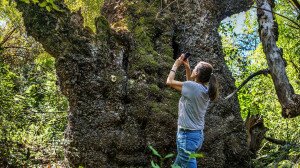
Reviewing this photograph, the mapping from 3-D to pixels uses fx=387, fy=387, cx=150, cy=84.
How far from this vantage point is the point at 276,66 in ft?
17.0

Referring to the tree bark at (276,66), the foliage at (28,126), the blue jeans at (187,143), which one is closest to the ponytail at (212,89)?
the blue jeans at (187,143)

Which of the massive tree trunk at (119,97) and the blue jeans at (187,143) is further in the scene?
the massive tree trunk at (119,97)

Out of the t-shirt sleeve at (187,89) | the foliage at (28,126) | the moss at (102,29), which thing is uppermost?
the moss at (102,29)

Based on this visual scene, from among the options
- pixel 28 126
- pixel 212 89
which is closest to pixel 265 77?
pixel 28 126

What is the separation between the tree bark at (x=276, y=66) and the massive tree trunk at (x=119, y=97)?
1.83 metres

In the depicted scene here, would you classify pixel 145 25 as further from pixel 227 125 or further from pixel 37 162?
pixel 37 162

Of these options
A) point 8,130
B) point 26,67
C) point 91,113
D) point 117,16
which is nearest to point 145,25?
point 117,16

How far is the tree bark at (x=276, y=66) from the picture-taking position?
16.6 ft

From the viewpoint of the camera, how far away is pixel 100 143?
6.59m

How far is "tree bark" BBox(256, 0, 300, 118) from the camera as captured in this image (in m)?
5.06

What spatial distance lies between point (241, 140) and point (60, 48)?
388cm

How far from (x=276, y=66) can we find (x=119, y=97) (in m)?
2.91

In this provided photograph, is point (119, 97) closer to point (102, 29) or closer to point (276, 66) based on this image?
point (102, 29)

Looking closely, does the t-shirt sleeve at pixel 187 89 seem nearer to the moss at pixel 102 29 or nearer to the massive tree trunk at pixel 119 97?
the massive tree trunk at pixel 119 97
